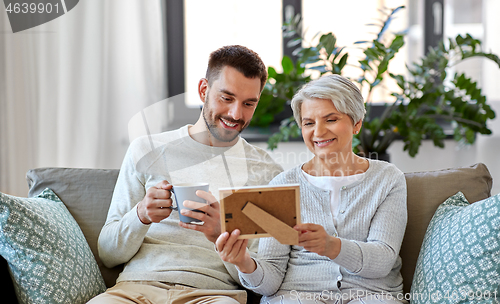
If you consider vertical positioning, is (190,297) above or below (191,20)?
below

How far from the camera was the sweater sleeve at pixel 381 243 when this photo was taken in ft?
3.34

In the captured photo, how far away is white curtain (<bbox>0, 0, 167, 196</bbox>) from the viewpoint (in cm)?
181

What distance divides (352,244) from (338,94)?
14.7 inches

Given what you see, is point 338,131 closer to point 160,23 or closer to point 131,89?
point 131,89

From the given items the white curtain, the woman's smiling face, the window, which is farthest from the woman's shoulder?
the window

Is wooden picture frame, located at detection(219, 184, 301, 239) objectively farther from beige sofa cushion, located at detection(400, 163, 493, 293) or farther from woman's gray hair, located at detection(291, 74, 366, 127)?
beige sofa cushion, located at detection(400, 163, 493, 293)

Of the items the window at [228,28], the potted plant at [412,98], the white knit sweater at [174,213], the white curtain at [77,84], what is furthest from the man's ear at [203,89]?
the window at [228,28]

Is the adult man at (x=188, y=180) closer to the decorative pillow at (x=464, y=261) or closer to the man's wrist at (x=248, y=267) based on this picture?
the man's wrist at (x=248, y=267)

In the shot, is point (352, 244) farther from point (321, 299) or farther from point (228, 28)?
point (228, 28)

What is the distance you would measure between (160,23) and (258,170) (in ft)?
4.89

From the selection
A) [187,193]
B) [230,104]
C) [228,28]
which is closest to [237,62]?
[230,104]

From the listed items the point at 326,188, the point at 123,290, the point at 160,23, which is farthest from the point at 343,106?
the point at 160,23

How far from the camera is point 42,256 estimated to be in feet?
3.50

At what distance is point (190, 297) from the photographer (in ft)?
3.67
